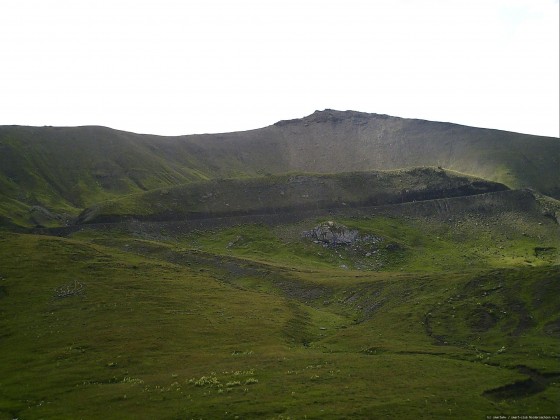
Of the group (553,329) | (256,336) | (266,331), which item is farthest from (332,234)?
(553,329)

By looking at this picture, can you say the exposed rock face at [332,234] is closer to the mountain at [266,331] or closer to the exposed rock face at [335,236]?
the exposed rock face at [335,236]

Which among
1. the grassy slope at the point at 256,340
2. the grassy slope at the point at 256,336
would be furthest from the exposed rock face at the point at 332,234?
the grassy slope at the point at 256,340

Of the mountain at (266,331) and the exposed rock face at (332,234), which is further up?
the exposed rock face at (332,234)

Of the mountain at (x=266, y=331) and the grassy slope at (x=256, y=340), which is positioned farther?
the mountain at (x=266, y=331)

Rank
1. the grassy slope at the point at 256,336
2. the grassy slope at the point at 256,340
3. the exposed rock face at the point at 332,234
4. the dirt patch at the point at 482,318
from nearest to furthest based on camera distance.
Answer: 1. the grassy slope at the point at 256,340
2. the grassy slope at the point at 256,336
3. the dirt patch at the point at 482,318
4. the exposed rock face at the point at 332,234

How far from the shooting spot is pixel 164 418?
49.4 m

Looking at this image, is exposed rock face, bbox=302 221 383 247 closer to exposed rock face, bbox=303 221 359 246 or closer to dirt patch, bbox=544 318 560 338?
exposed rock face, bbox=303 221 359 246

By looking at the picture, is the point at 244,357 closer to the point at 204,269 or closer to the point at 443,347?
the point at 443,347

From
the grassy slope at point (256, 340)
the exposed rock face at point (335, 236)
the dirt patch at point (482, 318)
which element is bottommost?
the grassy slope at point (256, 340)

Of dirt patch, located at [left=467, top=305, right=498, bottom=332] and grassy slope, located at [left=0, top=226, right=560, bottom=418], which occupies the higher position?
dirt patch, located at [left=467, top=305, right=498, bottom=332]

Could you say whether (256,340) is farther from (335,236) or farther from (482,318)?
(335,236)

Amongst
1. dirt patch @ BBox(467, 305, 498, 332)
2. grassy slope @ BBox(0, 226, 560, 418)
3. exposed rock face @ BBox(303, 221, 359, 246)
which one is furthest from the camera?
exposed rock face @ BBox(303, 221, 359, 246)

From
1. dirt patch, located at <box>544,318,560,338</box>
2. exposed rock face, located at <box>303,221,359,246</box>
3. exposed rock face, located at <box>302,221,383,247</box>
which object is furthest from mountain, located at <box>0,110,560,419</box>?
exposed rock face, located at <box>303,221,359,246</box>

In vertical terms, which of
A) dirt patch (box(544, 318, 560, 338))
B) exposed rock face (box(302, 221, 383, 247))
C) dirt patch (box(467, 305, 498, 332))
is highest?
exposed rock face (box(302, 221, 383, 247))
